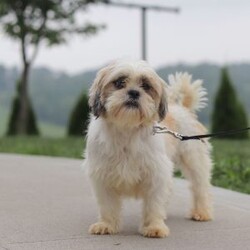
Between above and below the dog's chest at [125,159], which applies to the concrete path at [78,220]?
below

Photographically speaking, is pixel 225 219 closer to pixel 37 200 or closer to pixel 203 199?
pixel 203 199

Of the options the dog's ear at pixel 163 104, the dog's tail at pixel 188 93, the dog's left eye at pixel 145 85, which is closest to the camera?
the dog's left eye at pixel 145 85

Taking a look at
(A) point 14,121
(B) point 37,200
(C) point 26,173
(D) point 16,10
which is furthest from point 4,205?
(A) point 14,121

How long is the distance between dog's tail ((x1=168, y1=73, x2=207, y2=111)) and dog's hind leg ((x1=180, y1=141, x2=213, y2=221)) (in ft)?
1.90

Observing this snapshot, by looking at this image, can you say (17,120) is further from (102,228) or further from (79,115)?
(102,228)

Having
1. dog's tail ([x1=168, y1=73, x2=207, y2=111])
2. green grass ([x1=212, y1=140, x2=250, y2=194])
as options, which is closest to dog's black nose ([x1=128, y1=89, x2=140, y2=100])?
dog's tail ([x1=168, y1=73, x2=207, y2=111])

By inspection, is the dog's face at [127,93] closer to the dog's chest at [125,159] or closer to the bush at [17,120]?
the dog's chest at [125,159]

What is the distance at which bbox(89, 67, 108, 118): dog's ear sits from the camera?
6184mm

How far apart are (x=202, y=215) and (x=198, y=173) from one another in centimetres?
47

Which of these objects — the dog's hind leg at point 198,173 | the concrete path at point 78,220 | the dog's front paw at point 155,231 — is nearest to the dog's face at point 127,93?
the dog's front paw at point 155,231

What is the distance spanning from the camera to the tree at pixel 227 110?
92.7ft

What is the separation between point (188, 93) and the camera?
8.23 meters

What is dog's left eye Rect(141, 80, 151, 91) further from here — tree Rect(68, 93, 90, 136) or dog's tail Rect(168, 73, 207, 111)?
tree Rect(68, 93, 90, 136)

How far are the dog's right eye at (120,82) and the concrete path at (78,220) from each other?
1347 millimetres
